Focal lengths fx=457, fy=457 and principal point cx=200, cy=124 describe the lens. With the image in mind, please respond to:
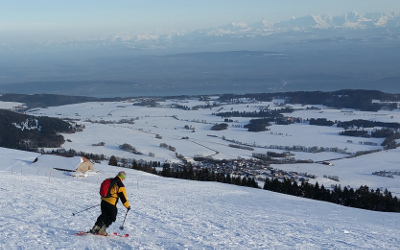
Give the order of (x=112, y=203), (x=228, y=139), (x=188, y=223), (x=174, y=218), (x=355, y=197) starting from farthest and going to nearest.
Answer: (x=228, y=139) → (x=355, y=197) → (x=174, y=218) → (x=188, y=223) → (x=112, y=203)

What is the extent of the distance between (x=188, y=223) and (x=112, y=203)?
154 inches

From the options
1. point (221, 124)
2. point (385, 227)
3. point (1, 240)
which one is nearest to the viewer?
point (1, 240)

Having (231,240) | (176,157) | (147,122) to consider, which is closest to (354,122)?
(147,122)

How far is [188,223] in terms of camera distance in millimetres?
13367

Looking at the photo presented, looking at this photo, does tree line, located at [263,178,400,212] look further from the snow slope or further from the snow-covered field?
the snow slope

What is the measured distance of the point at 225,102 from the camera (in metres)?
152

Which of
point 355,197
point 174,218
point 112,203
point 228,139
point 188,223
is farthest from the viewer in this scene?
point 228,139

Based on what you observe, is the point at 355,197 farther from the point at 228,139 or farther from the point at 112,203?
the point at 228,139

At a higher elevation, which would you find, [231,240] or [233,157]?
[231,240]

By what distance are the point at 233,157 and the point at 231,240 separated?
56.0m

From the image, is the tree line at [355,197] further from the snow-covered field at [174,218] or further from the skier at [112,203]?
the skier at [112,203]

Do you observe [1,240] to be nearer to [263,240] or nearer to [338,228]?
[263,240]

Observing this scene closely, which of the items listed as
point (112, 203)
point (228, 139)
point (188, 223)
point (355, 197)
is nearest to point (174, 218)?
point (188, 223)

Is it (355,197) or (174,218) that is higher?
(174,218)
